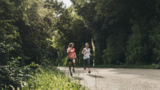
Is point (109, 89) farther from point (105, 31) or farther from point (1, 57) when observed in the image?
point (105, 31)

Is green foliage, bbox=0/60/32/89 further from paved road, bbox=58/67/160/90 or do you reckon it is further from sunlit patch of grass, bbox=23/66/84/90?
paved road, bbox=58/67/160/90

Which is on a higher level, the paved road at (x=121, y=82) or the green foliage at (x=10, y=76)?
the green foliage at (x=10, y=76)

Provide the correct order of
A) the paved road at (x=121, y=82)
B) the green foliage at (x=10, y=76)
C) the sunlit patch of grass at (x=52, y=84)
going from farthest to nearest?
the paved road at (x=121, y=82) → the green foliage at (x=10, y=76) → the sunlit patch of grass at (x=52, y=84)

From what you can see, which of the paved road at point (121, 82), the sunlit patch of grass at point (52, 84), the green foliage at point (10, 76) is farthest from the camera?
the paved road at point (121, 82)

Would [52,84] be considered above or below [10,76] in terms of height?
below

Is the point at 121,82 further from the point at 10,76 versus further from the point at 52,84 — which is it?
the point at 10,76

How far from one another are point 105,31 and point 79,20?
7696 millimetres

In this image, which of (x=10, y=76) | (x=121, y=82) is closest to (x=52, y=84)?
(x=10, y=76)

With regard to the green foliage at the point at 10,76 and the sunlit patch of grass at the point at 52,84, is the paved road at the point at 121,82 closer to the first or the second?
the sunlit patch of grass at the point at 52,84

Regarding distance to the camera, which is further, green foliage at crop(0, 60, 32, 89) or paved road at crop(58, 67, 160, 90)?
paved road at crop(58, 67, 160, 90)

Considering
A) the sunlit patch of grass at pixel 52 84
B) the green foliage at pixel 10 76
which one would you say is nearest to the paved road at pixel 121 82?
the sunlit patch of grass at pixel 52 84

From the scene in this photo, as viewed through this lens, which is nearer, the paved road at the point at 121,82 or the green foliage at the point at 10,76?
the green foliage at the point at 10,76

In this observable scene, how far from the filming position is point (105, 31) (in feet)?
83.3

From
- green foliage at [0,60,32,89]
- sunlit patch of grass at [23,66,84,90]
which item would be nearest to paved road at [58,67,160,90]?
sunlit patch of grass at [23,66,84,90]
